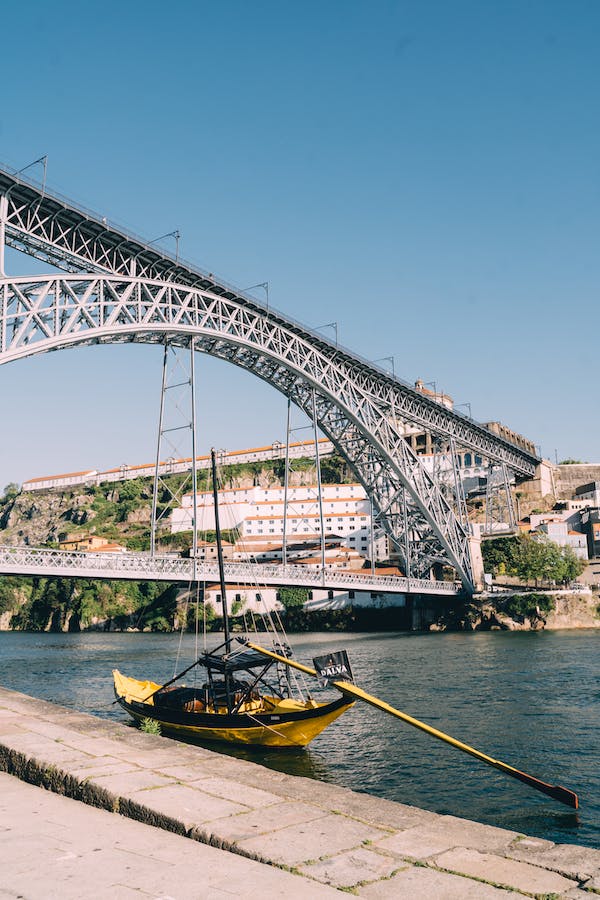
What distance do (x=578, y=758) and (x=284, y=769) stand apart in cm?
705

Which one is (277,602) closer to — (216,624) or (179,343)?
(216,624)

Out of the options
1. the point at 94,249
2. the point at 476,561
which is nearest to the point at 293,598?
the point at 476,561

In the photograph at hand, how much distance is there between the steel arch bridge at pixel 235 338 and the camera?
95.1 ft

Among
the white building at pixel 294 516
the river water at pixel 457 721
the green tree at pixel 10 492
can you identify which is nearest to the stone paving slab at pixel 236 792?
the river water at pixel 457 721

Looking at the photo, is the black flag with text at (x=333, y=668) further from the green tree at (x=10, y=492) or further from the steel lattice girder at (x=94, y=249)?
the green tree at (x=10, y=492)

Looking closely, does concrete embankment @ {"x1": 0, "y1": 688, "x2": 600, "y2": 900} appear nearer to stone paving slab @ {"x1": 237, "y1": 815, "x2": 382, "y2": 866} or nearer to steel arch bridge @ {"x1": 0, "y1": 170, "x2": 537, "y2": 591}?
stone paving slab @ {"x1": 237, "y1": 815, "x2": 382, "y2": 866}

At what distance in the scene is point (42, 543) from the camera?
11794 centimetres

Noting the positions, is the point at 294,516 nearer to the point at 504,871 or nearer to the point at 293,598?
the point at 293,598

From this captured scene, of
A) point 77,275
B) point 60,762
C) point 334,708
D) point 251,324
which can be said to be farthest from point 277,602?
point 60,762

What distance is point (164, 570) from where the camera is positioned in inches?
1528

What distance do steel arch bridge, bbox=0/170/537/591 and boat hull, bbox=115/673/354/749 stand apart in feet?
49.8

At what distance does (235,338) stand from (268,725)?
26.3 m

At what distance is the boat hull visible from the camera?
59.5ft

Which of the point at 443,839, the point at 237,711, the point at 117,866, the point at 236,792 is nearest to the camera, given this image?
the point at 117,866
